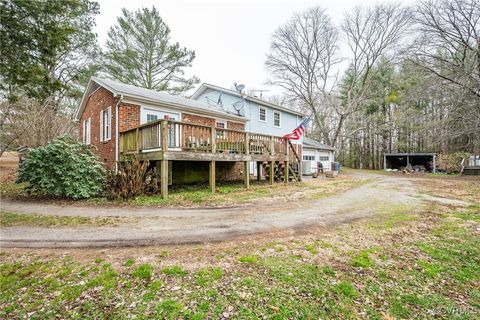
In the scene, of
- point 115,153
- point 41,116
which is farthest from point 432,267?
point 41,116

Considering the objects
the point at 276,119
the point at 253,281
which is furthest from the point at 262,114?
the point at 253,281

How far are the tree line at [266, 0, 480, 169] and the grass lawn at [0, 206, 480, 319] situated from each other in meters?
18.8

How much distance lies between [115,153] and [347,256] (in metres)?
10.1

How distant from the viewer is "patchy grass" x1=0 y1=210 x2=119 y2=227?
196 inches

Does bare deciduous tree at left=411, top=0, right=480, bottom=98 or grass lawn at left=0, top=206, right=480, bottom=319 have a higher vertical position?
bare deciduous tree at left=411, top=0, right=480, bottom=98

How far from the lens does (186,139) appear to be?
8.57 m

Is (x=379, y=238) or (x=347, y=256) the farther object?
(x=379, y=238)

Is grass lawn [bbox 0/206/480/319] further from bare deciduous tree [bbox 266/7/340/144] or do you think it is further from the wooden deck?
bare deciduous tree [bbox 266/7/340/144]

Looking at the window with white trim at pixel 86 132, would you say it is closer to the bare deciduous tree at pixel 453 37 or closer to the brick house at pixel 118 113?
the brick house at pixel 118 113

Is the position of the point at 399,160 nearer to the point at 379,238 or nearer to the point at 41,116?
the point at 379,238

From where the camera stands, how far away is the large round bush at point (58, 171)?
737 cm

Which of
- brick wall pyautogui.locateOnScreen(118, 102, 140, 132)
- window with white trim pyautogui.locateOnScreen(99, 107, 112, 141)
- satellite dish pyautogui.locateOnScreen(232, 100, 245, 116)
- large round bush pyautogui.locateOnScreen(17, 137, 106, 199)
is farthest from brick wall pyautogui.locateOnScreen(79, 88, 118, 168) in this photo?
satellite dish pyautogui.locateOnScreen(232, 100, 245, 116)

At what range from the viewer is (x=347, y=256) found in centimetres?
363

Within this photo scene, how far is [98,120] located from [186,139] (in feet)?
22.6
